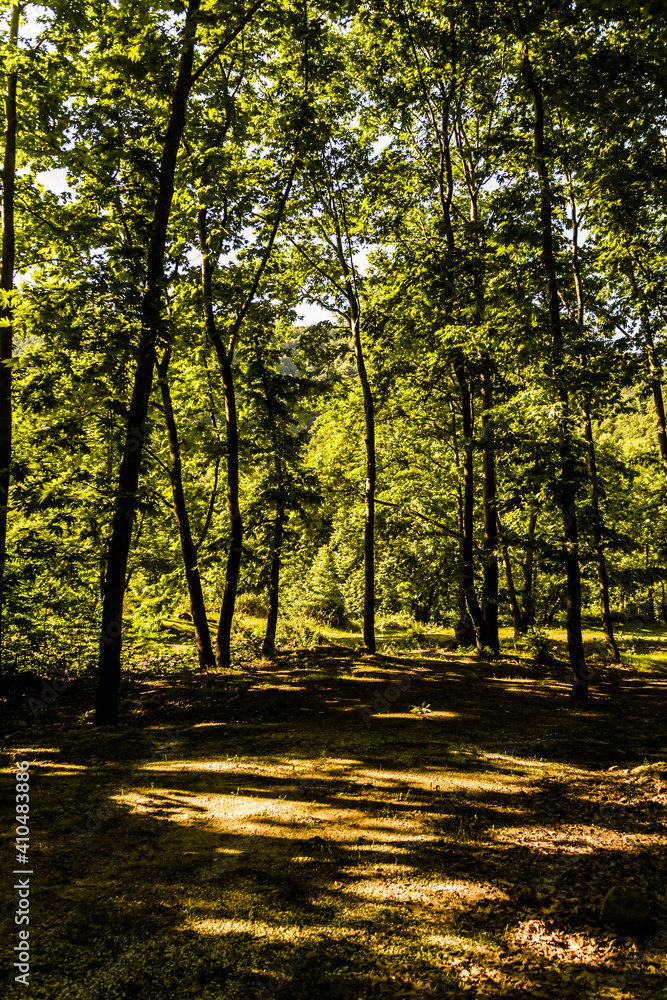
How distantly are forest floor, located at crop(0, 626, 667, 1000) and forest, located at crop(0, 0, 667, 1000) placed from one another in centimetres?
5

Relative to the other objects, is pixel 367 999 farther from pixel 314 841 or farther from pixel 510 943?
pixel 314 841

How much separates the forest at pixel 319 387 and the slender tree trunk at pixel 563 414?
0.25 feet

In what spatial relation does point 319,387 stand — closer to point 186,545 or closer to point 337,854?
point 186,545

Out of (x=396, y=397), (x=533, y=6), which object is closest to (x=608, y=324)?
(x=396, y=397)

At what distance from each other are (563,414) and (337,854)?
26.0ft

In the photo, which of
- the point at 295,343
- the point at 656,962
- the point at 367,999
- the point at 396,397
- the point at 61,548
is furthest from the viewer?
the point at 396,397

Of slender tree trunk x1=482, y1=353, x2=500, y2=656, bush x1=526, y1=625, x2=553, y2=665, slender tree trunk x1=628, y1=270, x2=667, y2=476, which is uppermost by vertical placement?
slender tree trunk x1=628, y1=270, x2=667, y2=476

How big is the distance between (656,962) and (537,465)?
286 inches

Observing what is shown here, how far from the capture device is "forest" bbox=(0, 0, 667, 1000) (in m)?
5.64

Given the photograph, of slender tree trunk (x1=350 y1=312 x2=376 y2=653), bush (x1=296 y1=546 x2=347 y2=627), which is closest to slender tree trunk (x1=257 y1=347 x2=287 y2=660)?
slender tree trunk (x1=350 y1=312 x2=376 y2=653)

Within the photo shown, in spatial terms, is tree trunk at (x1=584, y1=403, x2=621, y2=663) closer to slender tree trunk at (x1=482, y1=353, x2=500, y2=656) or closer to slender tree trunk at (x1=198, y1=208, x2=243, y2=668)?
slender tree trunk at (x1=482, y1=353, x2=500, y2=656)

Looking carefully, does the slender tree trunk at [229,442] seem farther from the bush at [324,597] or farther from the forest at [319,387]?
the bush at [324,597]

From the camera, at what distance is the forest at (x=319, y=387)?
222 inches

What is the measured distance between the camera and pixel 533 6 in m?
10.1
